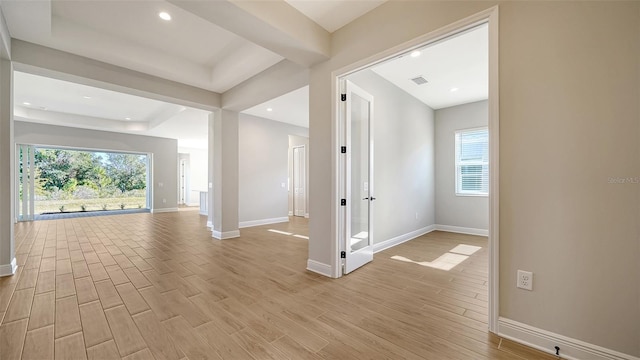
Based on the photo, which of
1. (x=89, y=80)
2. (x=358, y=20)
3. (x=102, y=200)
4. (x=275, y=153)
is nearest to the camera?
(x=358, y=20)

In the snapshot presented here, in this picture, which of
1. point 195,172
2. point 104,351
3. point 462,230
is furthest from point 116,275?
point 195,172

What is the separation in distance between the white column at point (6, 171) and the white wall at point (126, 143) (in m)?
6.07

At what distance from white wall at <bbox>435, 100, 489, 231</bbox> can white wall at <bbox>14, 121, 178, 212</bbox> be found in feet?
31.1

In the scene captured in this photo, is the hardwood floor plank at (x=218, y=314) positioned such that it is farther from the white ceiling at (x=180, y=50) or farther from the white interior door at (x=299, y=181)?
the white interior door at (x=299, y=181)

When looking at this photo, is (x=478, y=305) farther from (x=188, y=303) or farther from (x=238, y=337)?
(x=188, y=303)

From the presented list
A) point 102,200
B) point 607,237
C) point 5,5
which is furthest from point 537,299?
point 102,200

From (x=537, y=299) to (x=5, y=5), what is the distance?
5166 mm

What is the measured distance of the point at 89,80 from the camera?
3.50 meters

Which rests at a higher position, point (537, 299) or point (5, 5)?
point (5, 5)

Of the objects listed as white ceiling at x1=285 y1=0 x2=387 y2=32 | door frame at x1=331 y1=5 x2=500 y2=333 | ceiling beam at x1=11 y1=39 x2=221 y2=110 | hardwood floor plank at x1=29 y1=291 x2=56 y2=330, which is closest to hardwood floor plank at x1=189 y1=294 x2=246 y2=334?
hardwood floor plank at x1=29 y1=291 x2=56 y2=330

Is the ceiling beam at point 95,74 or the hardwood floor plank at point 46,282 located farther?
the ceiling beam at point 95,74

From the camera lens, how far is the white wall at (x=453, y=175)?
215 inches

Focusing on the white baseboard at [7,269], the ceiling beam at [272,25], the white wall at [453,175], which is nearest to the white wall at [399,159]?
the white wall at [453,175]

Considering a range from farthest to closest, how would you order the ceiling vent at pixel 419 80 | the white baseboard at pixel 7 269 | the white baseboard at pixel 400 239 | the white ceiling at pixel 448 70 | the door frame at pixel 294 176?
the door frame at pixel 294 176 < the ceiling vent at pixel 419 80 < the white baseboard at pixel 400 239 < the white ceiling at pixel 448 70 < the white baseboard at pixel 7 269
